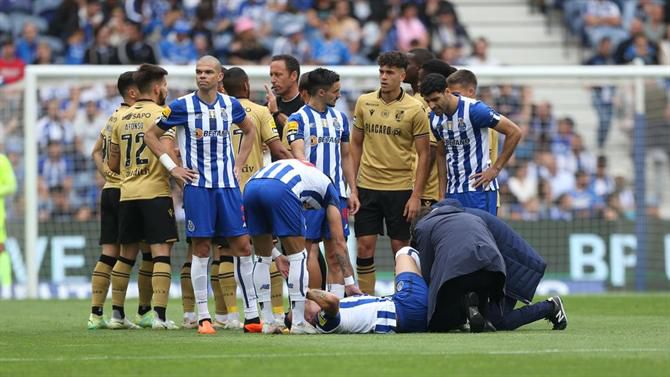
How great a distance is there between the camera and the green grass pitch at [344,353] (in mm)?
8781

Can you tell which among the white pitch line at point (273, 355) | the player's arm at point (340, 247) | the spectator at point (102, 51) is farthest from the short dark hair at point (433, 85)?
the spectator at point (102, 51)

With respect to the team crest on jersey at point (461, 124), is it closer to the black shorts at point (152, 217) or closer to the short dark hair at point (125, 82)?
the black shorts at point (152, 217)

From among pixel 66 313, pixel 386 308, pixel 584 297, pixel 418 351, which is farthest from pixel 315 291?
pixel 584 297

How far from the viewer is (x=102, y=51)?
24.2 metres

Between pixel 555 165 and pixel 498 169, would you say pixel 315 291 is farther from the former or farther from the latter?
pixel 555 165

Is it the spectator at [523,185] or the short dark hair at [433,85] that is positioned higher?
the short dark hair at [433,85]

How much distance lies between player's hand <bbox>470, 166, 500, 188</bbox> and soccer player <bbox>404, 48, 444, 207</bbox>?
56 centimetres

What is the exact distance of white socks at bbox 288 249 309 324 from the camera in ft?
38.2

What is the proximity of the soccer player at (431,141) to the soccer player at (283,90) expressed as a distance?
52.5 inches

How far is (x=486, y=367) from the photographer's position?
883 centimetres

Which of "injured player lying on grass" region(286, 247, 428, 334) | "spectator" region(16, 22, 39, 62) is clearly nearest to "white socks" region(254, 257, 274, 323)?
"injured player lying on grass" region(286, 247, 428, 334)

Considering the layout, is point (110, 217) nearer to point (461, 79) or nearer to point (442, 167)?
point (442, 167)

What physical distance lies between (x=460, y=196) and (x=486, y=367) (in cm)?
499

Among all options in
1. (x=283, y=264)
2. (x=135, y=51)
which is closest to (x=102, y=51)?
(x=135, y=51)
